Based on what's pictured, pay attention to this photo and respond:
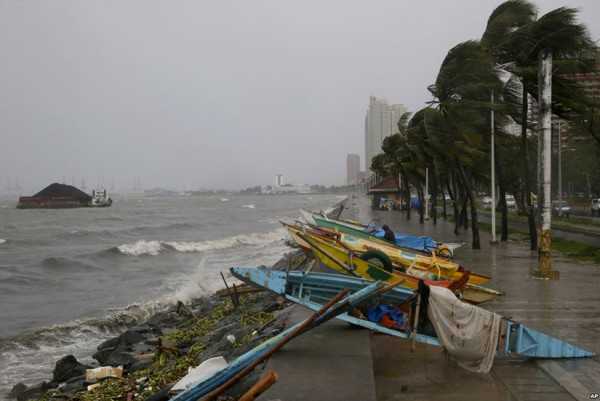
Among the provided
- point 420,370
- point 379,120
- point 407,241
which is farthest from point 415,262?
point 379,120

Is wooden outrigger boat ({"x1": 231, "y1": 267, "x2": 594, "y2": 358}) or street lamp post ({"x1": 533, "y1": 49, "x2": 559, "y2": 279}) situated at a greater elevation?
street lamp post ({"x1": 533, "y1": 49, "x2": 559, "y2": 279})

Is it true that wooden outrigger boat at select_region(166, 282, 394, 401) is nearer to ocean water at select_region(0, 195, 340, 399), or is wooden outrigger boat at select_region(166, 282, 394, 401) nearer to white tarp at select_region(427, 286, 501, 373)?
white tarp at select_region(427, 286, 501, 373)

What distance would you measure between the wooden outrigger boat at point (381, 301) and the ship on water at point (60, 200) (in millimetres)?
115656

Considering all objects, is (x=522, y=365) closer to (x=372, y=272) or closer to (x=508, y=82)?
(x=372, y=272)

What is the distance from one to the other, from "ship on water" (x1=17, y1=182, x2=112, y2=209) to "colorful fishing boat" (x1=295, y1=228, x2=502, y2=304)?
371ft

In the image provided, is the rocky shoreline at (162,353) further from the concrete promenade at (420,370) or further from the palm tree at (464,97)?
the palm tree at (464,97)

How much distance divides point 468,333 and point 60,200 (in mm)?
121138

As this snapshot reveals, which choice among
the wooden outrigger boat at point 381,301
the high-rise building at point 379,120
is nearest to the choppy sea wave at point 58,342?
the wooden outrigger boat at point 381,301

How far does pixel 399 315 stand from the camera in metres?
8.04

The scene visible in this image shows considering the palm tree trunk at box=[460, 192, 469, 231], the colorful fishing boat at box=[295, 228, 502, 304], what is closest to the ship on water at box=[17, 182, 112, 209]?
the palm tree trunk at box=[460, 192, 469, 231]

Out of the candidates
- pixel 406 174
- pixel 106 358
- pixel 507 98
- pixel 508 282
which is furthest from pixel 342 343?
pixel 406 174

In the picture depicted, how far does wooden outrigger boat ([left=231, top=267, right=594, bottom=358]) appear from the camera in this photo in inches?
272

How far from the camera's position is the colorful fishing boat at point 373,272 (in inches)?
380

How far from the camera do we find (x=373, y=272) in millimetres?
10352
